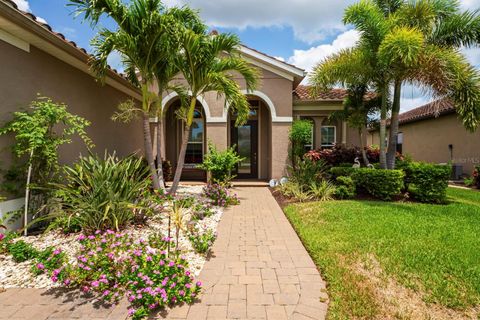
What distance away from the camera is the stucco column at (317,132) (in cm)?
1257

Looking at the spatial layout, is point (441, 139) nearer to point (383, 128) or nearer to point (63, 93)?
point (383, 128)

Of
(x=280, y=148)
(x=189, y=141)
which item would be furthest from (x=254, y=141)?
(x=189, y=141)

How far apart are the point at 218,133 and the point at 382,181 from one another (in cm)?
640

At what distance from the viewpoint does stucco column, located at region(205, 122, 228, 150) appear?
36.1 feet

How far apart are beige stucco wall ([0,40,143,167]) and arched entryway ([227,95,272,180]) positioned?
507 centimetres

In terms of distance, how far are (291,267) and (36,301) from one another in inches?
126

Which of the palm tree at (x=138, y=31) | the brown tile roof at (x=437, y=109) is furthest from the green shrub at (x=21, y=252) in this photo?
the brown tile roof at (x=437, y=109)

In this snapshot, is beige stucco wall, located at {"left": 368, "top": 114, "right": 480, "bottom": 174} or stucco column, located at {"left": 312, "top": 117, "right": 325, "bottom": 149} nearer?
stucco column, located at {"left": 312, "top": 117, "right": 325, "bottom": 149}

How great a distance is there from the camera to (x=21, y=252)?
149 inches

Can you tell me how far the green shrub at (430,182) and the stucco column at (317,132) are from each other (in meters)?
4.91

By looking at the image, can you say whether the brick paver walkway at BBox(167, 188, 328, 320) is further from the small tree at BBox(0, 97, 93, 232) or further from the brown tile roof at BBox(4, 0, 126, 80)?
the brown tile roof at BBox(4, 0, 126, 80)

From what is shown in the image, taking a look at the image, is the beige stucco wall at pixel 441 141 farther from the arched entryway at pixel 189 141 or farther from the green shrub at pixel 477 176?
the arched entryway at pixel 189 141

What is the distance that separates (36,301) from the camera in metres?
2.96

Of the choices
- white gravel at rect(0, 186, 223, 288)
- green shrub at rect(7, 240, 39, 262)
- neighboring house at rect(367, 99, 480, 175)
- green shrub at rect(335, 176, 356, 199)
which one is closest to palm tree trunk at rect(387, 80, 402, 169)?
green shrub at rect(335, 176, 356, 199)
